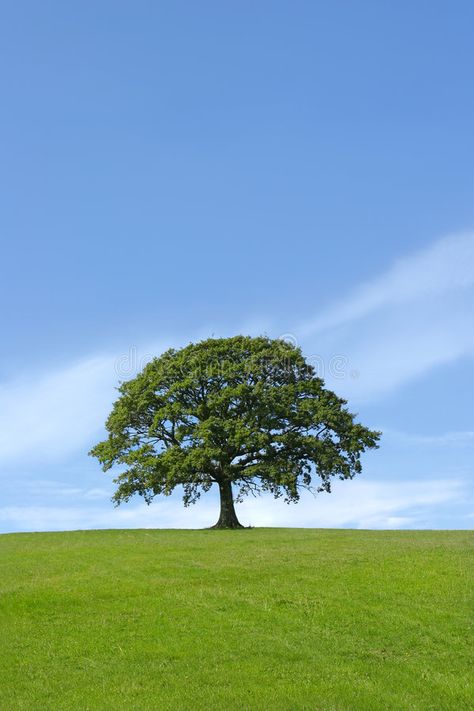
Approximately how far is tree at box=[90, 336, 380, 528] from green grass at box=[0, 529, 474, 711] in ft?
65.3

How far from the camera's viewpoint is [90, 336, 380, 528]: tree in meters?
60.3

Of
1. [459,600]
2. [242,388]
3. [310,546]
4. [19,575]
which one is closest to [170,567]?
[19,575]

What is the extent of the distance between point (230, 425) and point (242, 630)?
34.4 metres

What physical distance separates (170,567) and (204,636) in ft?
37.0

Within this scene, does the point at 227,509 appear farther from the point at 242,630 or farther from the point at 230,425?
the point at 242,630

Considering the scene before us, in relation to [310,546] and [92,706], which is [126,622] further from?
[310,546]

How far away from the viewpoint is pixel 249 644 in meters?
23.9

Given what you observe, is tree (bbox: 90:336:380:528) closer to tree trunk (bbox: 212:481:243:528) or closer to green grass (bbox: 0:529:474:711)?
tree trunk (bbox: 212:481:243:528)

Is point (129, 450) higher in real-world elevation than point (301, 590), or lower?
higher

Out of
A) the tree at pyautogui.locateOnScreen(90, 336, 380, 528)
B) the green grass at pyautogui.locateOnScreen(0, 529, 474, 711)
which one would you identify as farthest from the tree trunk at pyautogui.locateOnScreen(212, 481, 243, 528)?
the green grass at pyautogui.locateOnScreen(0, 529, 474, 711)

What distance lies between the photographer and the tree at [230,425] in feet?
198

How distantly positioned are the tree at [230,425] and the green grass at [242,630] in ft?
65.3

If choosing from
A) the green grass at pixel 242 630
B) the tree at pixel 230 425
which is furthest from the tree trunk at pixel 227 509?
the green grass at pixel 242 630

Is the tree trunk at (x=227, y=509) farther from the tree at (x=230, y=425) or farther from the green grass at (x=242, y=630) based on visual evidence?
the green grass at (x=242, y=630)
